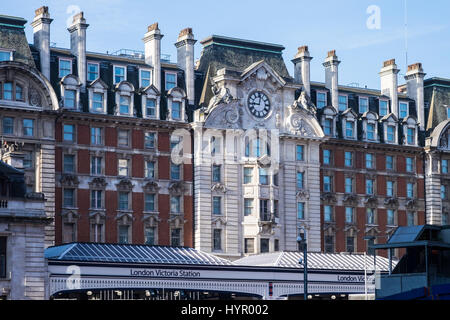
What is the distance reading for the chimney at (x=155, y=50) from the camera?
82.2 m

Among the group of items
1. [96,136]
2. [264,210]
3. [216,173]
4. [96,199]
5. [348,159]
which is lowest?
[264,210]

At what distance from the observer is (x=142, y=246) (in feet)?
250

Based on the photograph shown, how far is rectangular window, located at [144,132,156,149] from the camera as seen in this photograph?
8138cm

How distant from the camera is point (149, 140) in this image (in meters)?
81.6

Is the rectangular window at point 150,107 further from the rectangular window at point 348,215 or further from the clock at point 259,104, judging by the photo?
the rectangular window at point 348,215

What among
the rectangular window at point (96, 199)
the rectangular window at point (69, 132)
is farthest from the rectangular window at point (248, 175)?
the rectangular window at point (69, 132)

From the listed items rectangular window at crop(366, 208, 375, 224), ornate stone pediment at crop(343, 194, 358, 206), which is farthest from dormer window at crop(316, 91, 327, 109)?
rectangular window at crop(366, 208, 375, 224)

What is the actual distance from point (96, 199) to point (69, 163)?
3744 millimetres

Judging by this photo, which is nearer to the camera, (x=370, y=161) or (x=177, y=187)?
(x=177, y=187)

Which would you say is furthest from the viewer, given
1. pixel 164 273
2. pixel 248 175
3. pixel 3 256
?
pixel 248 175

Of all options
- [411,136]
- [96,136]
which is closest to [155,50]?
[96,136]

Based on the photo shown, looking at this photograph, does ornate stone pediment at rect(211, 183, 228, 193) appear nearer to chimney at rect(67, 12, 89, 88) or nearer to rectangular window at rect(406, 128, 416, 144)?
chimney at rect(67, 12, 89, 88)

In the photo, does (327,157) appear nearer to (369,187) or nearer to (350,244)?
(369,187)
